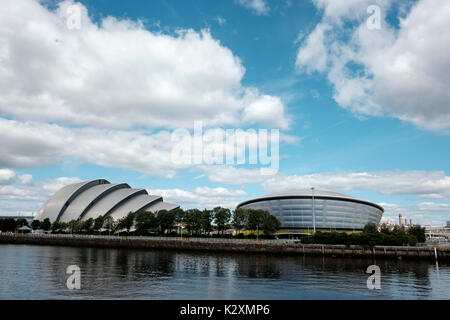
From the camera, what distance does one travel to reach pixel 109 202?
396 feet

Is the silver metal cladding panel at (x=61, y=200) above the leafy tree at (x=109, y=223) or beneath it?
above

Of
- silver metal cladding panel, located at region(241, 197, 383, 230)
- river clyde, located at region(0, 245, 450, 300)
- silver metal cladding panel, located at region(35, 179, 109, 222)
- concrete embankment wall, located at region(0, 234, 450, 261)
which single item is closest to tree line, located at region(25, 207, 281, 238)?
silver metal cladding panel, located at region(35, 179, 109, 222)

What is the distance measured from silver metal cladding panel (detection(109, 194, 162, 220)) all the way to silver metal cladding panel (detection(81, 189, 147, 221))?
1.63 m

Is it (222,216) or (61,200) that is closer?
(222,216)

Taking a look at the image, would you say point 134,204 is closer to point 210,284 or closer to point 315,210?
point 315,210

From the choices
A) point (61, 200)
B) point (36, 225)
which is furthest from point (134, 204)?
point (36, 225)

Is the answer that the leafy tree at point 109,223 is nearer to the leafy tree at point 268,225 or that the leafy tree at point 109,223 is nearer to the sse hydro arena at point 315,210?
the leafy tree at point 268,225

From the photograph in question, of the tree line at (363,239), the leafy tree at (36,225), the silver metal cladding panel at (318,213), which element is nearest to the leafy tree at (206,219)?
the tree line at (363,239)

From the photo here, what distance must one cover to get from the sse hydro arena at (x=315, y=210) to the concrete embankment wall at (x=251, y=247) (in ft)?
148

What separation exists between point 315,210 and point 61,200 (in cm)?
9702

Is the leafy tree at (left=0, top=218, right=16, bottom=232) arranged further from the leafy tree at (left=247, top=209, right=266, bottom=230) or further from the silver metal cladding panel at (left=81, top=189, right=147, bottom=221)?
the leafy tree at (left=247, top=209, right=266, bottom=230)

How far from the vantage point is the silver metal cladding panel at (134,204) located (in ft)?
386

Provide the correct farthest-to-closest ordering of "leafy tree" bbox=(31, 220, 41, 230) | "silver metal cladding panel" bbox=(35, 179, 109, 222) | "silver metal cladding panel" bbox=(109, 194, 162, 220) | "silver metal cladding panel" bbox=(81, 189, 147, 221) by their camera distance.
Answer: "silver metal cladding panel" bbox=(35, 179, 109, 222) < "leafy tree" bbox=(31, 220, 41, 230) < "silver metal cladding panel" bbox=(81, 189, 147, 221) < "silver metal cladding panel" bbox=(109, 194, 162, 220)

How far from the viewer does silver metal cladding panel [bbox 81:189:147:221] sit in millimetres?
118062
